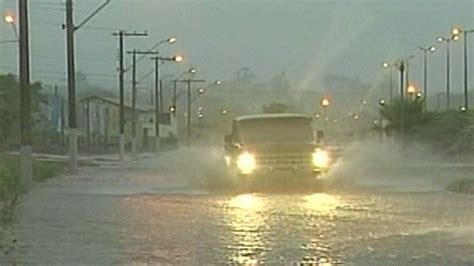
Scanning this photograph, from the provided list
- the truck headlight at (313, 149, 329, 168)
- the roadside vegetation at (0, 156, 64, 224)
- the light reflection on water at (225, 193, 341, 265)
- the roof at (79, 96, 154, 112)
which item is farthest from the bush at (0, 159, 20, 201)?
the roof at (79, 96, 154, 112)

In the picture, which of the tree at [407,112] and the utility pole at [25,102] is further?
the tree at [407,112]

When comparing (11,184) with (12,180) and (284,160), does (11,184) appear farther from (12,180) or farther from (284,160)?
(284,160)

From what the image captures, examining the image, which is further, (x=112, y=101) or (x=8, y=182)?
(x=112, y=101)

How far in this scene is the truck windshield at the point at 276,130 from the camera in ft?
120

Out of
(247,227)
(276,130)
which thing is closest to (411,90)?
(276,130)

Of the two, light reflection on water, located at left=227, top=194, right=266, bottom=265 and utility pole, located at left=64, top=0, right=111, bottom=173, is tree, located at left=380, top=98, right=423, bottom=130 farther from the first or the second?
light reflection on water, located at left=227, top=194, right=266, bottom=265

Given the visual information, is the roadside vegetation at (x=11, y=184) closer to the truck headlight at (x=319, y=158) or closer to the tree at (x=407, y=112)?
the truck headlight at (x=319, y=158)

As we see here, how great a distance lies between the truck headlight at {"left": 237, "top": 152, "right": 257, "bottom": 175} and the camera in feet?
117

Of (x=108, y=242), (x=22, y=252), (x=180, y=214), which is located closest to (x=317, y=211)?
(x=180, y=214)

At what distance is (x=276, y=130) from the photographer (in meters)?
36.8

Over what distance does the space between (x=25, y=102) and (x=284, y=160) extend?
814 cm

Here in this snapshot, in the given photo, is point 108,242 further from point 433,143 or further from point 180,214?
point 433,143

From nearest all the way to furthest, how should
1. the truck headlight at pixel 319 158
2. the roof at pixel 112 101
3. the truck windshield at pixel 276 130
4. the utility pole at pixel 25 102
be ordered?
the truck headlight at pixel 319 158
the utility pole at pixel 25 102
the truck windshield at pixel 276 130
the roof at pixel 112 101

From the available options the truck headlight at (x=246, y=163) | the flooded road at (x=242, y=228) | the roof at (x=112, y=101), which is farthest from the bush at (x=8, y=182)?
the roof at (x=112, y=101)
